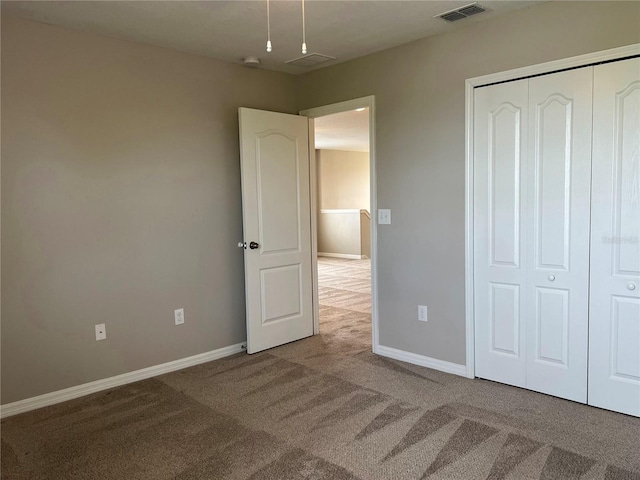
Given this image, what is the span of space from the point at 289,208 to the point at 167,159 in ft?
3.72

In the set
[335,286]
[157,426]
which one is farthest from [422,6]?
[335,286]

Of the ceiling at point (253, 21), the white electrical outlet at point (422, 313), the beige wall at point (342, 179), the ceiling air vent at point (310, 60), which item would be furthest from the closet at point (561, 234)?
the beige wall at point (342, 179)

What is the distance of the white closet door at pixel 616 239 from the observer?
268 cm

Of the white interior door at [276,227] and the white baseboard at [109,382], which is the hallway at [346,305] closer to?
the white interior door at [276,227]

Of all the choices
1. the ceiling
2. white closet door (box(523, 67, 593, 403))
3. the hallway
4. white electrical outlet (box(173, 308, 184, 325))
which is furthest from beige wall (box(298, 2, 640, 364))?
white electrical outlet (box(173, 308, 184, 325))

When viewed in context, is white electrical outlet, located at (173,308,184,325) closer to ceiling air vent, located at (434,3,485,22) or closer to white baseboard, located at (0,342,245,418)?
white baseboard, located at (0,342,245,418)

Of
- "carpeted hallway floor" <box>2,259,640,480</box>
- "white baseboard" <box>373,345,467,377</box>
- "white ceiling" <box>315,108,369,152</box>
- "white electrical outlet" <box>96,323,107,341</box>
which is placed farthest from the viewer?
"white ceiling" <box>315,108,369,152</box>

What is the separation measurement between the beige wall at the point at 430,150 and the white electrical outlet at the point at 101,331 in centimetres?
210

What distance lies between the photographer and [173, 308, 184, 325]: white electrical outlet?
12.4ft

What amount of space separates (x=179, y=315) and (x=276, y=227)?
1087 millimetres

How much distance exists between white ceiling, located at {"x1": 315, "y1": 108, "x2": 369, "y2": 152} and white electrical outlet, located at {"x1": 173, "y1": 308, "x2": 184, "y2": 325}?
3.00 meters

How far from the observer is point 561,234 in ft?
9.70

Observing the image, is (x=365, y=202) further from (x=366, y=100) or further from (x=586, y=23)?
(x=586, y=23)

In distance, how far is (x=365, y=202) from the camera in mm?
12297
